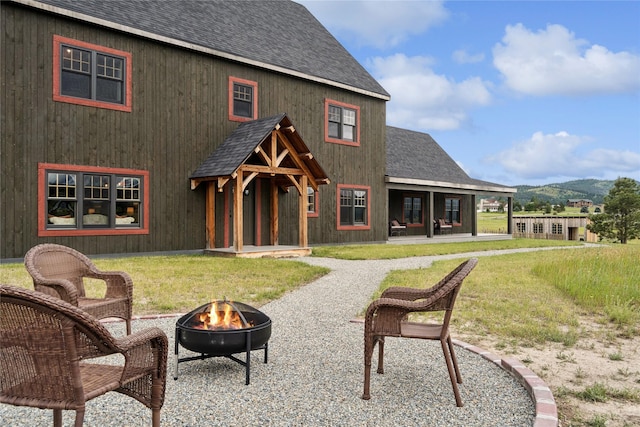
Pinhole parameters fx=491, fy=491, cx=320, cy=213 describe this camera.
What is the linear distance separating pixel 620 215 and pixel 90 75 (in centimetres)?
3596

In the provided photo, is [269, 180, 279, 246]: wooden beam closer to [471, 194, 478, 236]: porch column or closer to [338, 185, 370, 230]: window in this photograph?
[338, 185, 370, 230]: window

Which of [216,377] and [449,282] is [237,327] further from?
A: [449,282]

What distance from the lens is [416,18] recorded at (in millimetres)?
19969

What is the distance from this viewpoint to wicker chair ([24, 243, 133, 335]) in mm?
4969

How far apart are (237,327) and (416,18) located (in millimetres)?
18592

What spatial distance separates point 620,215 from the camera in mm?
35375

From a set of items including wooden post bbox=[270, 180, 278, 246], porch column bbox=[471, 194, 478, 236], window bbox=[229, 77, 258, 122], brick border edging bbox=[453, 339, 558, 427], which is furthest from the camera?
porch column bbox=[471, 194, 478, 236]

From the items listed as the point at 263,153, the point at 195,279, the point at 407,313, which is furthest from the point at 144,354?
the point at 263,153

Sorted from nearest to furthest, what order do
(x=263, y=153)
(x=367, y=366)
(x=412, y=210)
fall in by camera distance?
(x=367, y=366) → (x=263, y=153) → (x=412, y=210)

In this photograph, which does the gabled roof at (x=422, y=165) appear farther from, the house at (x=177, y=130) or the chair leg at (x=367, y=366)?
the chair leg at (x=367, y=366)

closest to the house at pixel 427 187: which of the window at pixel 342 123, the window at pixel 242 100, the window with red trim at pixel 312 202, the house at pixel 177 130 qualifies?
the window at pixel 342 123

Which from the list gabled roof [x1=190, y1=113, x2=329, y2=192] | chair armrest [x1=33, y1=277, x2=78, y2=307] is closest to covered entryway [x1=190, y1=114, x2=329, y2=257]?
gabled roof [x1=190, y1=113, x2=329, y2=192]

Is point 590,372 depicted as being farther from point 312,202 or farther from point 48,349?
point 312,202

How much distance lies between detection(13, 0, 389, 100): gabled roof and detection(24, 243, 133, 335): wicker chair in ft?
28.4
